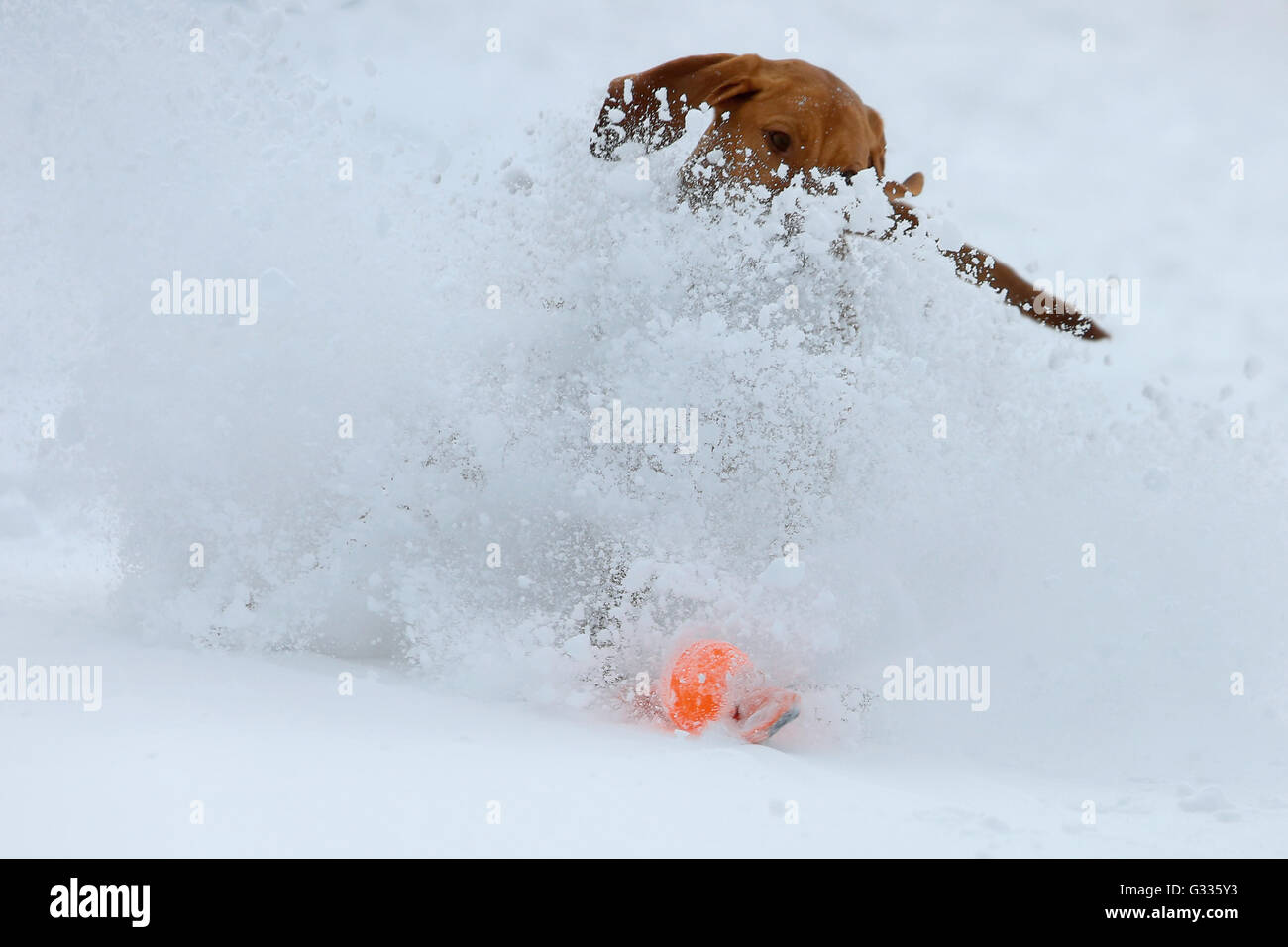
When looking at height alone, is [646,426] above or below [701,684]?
above

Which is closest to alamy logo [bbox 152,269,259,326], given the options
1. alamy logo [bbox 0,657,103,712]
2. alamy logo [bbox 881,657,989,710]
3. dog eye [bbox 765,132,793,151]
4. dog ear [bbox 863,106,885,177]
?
alamy logo [bbox 0,657,103,712]

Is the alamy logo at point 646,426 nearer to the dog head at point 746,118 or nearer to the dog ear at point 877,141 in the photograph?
the dog head at point 746,118

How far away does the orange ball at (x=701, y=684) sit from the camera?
263 centimetres

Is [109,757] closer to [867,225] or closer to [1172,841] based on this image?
[1172,841]

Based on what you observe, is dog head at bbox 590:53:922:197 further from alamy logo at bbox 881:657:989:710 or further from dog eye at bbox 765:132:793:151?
alamy logo at bbox 881:657:989:710

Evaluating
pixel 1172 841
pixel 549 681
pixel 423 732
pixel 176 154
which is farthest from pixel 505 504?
pixel 1172 841

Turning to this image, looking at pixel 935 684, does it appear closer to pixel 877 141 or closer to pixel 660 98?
pixel 877 141

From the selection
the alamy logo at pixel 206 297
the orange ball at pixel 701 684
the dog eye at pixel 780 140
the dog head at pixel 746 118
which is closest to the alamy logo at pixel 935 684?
the orange ball at pixel 701 684

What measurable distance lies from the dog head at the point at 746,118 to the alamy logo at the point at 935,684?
4.82ft

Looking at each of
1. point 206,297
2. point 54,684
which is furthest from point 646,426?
point 54,684

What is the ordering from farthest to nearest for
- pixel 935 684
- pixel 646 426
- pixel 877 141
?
1. pixel 877 141
2. pixel 646 426
3. pixel 935 684

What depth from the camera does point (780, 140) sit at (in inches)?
130

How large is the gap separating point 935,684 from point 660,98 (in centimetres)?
195

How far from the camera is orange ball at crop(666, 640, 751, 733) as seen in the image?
2.63 m
